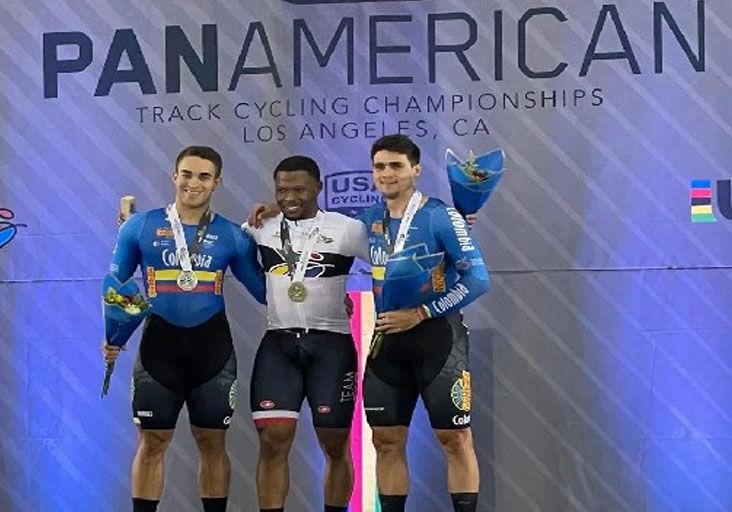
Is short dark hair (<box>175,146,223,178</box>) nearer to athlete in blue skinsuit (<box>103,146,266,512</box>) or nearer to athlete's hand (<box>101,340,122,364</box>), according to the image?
athlete in blue skinsuit (<box>103,146,266,512</box>)

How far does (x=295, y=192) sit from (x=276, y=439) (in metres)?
0.80

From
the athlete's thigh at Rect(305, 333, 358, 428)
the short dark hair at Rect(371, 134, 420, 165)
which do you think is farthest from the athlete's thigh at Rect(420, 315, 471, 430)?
the short dark hair at Rect(371, 134, 420, 165)

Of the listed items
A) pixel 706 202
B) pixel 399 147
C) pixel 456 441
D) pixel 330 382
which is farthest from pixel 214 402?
pixel 706 202

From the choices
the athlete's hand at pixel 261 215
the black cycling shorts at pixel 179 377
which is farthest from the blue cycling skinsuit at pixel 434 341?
the black cycling shorts at pixel 179 377

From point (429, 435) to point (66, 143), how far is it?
1800 millimetres

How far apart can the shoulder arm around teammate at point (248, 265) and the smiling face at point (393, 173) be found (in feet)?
1.56

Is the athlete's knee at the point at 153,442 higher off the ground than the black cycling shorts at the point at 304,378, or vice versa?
the black cycling shorts at the point at 304,378

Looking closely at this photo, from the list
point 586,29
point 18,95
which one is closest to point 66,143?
point 18,95

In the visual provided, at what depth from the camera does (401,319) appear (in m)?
3.94

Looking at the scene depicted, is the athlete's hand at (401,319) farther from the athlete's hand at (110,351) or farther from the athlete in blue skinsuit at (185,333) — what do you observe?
the athlete's hand at (110,351)

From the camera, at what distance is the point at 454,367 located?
3.95m

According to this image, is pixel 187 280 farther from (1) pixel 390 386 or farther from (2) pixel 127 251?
(1) pixel 390 386

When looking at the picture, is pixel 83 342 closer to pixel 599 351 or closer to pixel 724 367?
pixel 599 351

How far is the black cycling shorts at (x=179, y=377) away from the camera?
13.1 ft
